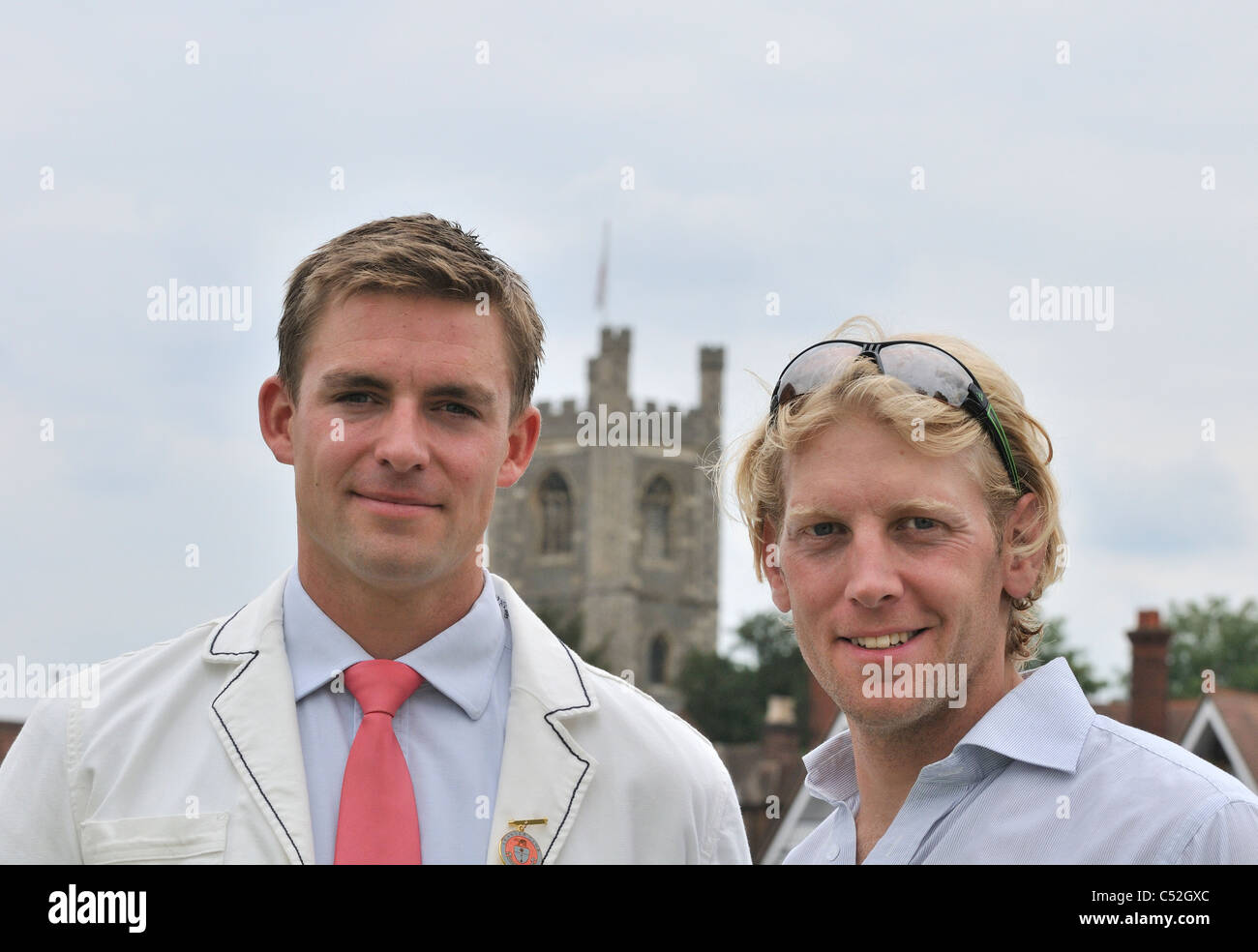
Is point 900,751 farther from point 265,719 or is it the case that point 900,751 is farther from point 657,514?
point 657,514

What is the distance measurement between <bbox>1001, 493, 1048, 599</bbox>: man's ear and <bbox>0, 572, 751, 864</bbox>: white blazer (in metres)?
0.85

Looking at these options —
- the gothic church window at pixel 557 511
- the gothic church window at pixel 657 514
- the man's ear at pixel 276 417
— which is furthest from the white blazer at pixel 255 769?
the gothic church window at pixel 657 514

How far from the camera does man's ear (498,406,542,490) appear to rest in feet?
12.2

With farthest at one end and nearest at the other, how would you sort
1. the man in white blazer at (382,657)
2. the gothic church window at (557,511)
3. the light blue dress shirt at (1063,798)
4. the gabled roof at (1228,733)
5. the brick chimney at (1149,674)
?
1. the gothic church window at (557,511)
2. the brick chimney at (1149,674)
3. the gabled roof at (1228,733)
4. the man in white blazer at (382,657)
5. the light blue dress shirt at (1063,798)

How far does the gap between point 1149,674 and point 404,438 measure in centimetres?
1986

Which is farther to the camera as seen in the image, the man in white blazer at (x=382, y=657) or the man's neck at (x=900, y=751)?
the man in white blazer at (x=382, y=657)

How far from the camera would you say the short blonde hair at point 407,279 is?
3531 millimetres

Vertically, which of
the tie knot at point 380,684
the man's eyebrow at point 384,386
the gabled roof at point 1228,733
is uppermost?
the man's eyebrow at point 384,386

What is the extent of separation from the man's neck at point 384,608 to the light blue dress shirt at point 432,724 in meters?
0.02

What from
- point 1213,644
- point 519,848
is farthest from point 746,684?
point 519,848

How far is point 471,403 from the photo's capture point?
3492mm

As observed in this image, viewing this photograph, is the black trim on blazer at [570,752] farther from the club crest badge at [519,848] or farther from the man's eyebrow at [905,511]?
the man's eyebrow at [905,511]

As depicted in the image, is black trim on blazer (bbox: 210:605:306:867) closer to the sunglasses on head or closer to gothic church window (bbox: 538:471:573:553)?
the sunglasses on head
